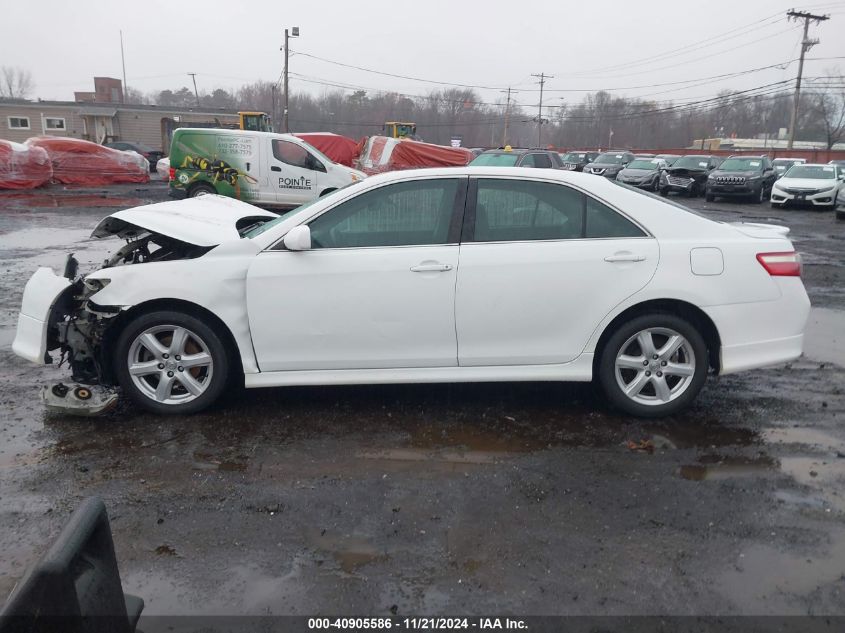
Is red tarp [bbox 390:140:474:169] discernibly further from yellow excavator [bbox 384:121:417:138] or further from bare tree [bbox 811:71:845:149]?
bare tree [bbox 811:71:845:149]

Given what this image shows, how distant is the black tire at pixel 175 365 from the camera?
174 inches

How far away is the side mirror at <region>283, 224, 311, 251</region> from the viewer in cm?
425

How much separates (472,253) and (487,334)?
537 millimetres

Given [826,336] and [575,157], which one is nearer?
[826,336]

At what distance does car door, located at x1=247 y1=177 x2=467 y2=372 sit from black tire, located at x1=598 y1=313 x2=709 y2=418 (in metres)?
1.06

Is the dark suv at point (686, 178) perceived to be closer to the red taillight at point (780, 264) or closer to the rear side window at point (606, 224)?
the red taillight at point (780, 264)

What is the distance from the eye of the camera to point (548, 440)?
170 inches

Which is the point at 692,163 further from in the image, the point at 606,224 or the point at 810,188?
the point at 606,224

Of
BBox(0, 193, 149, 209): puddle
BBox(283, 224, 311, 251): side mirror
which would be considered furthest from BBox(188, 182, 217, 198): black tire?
BBox(283, 224, 311, 251): side mirror

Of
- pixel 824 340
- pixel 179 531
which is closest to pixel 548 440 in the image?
pixel 179 531

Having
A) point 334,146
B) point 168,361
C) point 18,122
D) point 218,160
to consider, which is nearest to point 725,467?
point 168,361

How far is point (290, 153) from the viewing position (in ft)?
55.6

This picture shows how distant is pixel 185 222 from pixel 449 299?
202 cm

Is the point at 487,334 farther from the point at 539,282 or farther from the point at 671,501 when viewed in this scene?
the point at 671,501
